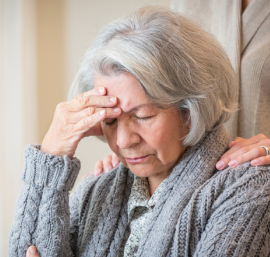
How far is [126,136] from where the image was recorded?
3.84 ft

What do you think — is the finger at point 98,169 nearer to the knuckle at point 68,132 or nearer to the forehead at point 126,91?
the knuckle at point 68,132

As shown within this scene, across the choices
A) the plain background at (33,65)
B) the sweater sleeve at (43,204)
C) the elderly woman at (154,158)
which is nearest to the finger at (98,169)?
the elderly woman at (154,158)

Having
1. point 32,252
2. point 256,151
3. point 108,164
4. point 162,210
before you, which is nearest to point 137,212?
point 162,210

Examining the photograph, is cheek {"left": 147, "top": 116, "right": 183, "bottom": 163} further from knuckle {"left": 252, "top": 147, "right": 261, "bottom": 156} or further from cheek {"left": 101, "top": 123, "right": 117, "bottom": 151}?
knuckle {"left": 252, "top": 147, "right": 261, "bottom": 156}

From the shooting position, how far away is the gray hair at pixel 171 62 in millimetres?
1124

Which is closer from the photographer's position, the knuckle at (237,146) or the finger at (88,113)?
the finger at (88,113)

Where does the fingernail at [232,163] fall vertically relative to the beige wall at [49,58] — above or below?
below

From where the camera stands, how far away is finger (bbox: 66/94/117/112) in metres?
1.16

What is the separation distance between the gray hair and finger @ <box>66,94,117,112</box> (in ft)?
0.32

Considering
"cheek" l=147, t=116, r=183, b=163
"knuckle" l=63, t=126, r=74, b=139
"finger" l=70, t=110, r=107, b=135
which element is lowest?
"cheek" l=147, t=116, r=183, b=163

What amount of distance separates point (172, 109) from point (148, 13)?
0.37 meters

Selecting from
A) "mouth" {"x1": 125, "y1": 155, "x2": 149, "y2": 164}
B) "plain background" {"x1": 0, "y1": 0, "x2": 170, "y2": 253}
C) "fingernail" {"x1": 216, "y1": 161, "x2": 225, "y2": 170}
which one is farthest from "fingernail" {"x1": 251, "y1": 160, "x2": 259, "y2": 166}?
"plain background" {"x1": 0, "y1": 0, "x2": 170, "y2": 253}

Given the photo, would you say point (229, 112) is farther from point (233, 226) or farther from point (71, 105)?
point (71, 105)

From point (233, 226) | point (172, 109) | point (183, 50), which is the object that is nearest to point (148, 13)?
point (183, 50)
